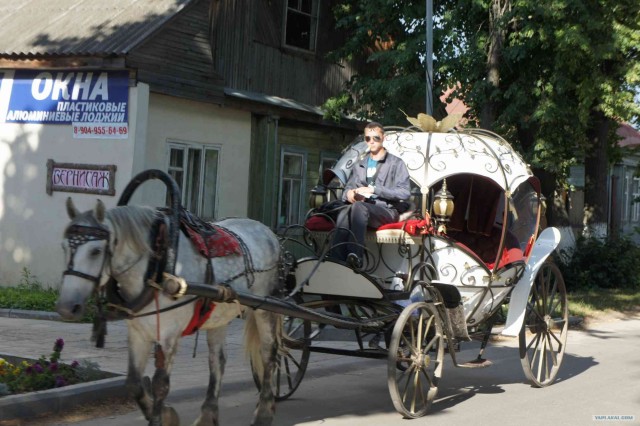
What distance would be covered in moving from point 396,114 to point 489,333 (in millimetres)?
8648

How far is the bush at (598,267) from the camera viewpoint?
20.5 metres

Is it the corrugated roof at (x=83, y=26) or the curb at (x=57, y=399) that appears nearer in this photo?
the curb at (x=57, y=399)

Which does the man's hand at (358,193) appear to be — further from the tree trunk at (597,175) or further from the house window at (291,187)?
the tree trunk at (597,175)

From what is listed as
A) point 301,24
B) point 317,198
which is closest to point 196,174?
point 301,24

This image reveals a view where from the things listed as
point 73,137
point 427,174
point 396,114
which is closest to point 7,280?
point 73,137

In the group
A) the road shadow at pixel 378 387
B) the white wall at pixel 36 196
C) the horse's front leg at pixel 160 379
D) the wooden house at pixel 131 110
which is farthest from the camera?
the white wall at pixel 36 196

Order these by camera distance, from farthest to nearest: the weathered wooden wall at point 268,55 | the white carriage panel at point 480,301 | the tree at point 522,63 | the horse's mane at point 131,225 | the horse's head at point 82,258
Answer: the weathered wooden wall at point 268,55 < the tree at point 522,63 < the white carriage panel at point 480,301 < the horse's mane at point 131,225 < the horse's head at point 82,258

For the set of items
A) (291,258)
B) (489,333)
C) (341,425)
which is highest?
(291,258)

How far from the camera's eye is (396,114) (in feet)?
57.6

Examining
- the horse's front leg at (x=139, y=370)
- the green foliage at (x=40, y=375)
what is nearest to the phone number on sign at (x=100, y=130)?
the green foliage at (x=40, y=375)

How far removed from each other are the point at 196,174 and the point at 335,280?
815 cm

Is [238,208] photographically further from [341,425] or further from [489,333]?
[341,425]

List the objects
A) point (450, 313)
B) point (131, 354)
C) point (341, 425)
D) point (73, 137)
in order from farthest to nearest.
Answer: point (73, 137)
point (450, 313)
point (341, 425)
point (131, 354)

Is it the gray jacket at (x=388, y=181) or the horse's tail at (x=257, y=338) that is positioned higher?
the gray jacket at (x=388, y=181)
